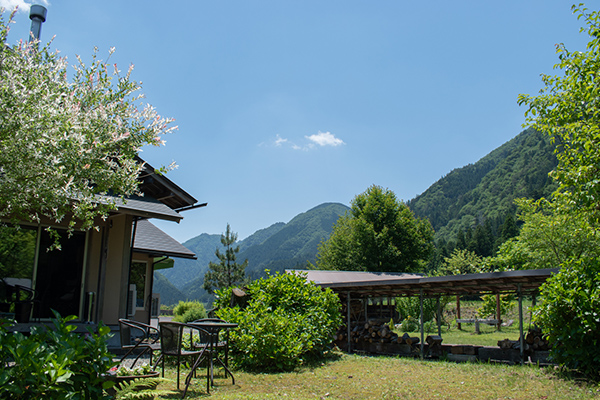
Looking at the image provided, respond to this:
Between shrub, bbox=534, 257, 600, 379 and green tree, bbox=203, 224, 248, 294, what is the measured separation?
3128 centimetres

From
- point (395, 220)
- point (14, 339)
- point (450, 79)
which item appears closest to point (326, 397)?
point (14, 339)

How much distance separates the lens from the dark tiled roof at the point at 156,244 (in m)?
14.5

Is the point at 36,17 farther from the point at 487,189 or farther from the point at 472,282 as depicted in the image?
the point at 487,189

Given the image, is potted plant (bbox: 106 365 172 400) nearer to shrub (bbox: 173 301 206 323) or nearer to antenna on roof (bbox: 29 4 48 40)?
antenna on roof (bbox: 29 4 48 40)

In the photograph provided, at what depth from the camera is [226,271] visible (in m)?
Answer: 37.7

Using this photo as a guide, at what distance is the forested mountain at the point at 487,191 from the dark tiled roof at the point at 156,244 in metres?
69.1

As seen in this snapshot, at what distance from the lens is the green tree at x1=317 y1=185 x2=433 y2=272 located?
120ft

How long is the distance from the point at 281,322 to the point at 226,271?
A: 1178 inches

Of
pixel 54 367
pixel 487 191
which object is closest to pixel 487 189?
pixel 487 191

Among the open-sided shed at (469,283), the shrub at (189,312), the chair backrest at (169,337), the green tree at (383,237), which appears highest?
the green tree at (383,237)

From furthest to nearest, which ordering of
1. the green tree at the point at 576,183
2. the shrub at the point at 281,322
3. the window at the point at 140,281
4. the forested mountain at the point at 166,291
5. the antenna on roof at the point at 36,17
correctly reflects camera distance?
1. the forested mountain at the point at 166,291
2. the window at the point at 140,281
3. the shrub at the point at 281,322
4. the antenna on roof at the point at 36,17
5. the green tree at the point at 576,183

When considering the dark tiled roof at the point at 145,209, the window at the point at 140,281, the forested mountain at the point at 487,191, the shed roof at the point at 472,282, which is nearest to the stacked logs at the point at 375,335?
the shed roof at the point at 472,282

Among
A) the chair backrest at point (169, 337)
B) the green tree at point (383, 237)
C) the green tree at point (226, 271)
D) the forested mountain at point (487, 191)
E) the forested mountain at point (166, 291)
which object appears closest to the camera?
the chair backrest at point (169, 337)

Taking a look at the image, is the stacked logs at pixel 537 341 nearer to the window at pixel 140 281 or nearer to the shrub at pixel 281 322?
the shrub at pixel 281 322
